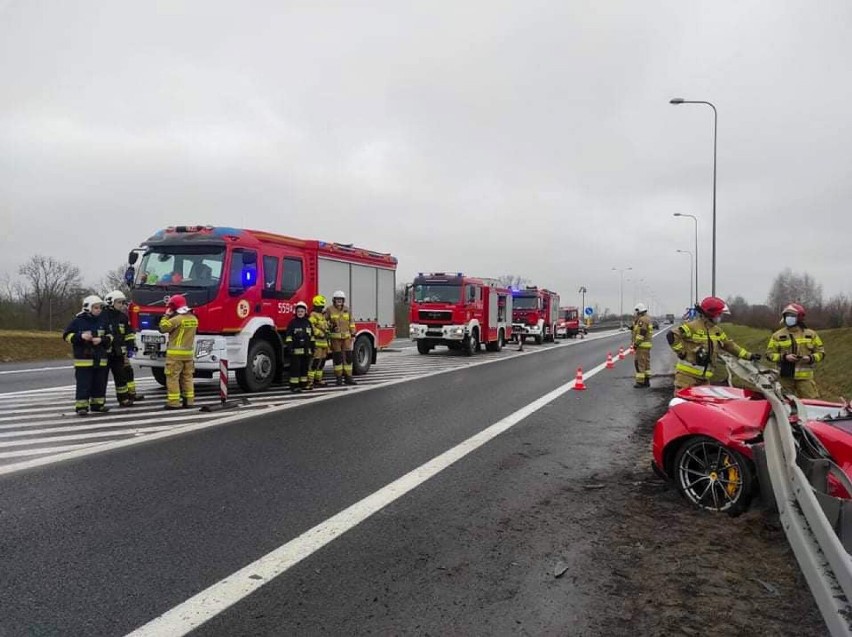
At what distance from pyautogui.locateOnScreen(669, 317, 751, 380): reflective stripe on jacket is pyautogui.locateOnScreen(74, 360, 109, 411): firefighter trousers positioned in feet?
26.4

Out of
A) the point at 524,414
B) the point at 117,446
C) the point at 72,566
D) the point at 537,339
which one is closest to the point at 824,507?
the point at 72,566

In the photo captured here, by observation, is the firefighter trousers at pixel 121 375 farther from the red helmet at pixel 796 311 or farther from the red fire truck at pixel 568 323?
the red fire truck at pixel 568 323

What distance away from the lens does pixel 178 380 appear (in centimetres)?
945

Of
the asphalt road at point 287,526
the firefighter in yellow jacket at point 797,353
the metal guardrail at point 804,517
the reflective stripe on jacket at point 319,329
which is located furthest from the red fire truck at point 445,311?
the metal guardrail at point 804,517

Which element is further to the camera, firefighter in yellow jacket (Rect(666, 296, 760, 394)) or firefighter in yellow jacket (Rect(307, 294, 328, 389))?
firefighter in yellow jacket (Rect(307, 294, 328, 389))

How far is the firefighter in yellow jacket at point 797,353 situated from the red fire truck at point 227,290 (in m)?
8.34

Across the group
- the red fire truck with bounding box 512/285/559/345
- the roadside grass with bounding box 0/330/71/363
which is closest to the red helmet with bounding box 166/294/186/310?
the roadside grass with bounding box 0/330/71/363

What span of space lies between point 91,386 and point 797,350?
380 inches

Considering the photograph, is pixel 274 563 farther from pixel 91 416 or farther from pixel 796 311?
pixel 796 311

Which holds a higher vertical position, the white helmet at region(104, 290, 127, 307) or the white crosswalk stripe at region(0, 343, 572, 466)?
the white helmet at region(104, 290, 127, 307)

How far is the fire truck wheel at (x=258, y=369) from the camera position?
10.9 meters

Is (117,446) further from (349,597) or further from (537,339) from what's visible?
(537,339)

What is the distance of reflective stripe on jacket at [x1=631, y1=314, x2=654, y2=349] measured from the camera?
13.3 metres

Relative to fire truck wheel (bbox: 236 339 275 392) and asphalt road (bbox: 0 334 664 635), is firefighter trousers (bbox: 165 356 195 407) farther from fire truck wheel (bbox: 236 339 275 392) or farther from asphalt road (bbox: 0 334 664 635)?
asphalt road (bbox: 0 334 664 635)
